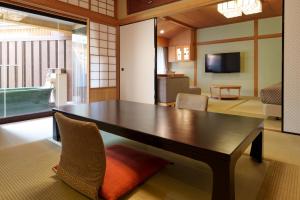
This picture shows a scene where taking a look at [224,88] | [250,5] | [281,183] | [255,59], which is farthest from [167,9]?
[255,59]

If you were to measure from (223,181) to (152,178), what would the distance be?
2.52ft

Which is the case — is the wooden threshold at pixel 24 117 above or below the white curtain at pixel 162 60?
below

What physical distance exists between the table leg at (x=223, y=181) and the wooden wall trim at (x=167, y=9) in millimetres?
3124

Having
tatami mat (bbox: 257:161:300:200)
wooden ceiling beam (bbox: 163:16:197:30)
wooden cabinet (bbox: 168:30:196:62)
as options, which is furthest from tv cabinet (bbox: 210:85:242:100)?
tatami mat (bbox: 257:161:300:200)

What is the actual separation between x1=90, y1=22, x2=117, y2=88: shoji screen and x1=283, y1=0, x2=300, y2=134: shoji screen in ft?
11.3

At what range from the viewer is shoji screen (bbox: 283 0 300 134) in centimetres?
272

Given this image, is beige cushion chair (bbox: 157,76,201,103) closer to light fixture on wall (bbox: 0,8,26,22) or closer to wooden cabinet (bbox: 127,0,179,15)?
wooden cabinet (bbox: 127,0,179,15)

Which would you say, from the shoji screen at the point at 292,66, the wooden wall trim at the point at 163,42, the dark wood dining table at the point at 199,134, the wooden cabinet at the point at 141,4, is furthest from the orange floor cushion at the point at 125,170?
the wooden wall trim at the point at 163,42

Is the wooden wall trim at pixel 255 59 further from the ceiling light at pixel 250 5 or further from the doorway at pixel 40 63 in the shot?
the doorway at pixel 40 63

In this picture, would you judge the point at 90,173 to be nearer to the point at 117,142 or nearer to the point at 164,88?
the point at 117,142

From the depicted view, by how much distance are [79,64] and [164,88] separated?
7.62 feet

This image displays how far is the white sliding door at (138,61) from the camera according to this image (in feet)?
14.6

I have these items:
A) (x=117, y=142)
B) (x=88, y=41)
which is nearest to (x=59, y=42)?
(x=88, y=41)

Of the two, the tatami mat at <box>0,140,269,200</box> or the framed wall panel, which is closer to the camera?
the tatami mat at <box>0,140,269,200</box>
